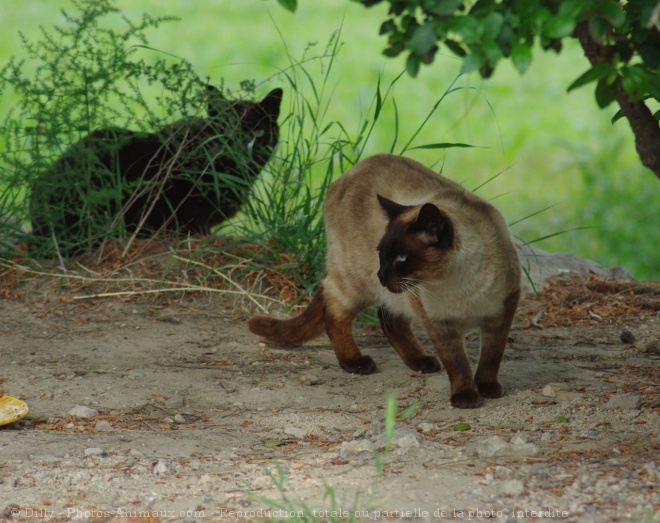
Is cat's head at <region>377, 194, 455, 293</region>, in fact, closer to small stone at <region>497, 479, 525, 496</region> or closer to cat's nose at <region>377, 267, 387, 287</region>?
cat's nose at <region>377, 267, 387, 287</region>

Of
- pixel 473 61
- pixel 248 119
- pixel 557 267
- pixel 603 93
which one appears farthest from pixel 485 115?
pixel 473 61

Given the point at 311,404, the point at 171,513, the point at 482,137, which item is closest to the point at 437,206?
the point at 311,404

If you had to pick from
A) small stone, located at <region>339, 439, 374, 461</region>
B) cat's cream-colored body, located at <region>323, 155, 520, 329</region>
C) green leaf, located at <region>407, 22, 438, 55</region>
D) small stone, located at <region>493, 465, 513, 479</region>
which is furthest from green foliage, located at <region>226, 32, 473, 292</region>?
green leaf, located at <region>407, 22, 438, 55</region>

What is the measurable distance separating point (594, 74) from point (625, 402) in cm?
167

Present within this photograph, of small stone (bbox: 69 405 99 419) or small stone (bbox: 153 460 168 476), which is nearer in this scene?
small stone (bbox: 153 460 168 476)

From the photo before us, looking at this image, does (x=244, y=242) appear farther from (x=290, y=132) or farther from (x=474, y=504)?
(x=474, y=504)

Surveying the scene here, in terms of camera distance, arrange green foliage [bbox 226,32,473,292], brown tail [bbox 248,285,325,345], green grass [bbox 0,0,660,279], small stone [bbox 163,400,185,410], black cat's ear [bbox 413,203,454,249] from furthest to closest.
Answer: green grass [bbox 0,0,660,279] < green foliage [bbox 226,32,473,292] < brown tail [bbox 248,285,325,345] < small stone [bbox 163,400,185,410] < black cat's ear [bbox 413,203,454,249]

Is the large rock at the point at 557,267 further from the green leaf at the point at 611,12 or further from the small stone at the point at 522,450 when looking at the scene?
the green leaf at the point at 611,12

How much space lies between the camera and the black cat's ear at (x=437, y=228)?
4.07 meters

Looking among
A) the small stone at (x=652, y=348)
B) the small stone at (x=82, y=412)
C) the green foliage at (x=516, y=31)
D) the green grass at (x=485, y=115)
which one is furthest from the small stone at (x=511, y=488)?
the green grass at (x=485, y=115)

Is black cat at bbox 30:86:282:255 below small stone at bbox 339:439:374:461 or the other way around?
the other way around

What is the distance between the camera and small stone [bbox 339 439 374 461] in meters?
3.34

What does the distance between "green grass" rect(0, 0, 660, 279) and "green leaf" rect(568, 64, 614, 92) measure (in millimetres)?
4423

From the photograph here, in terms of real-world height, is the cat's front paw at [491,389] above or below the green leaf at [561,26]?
below
